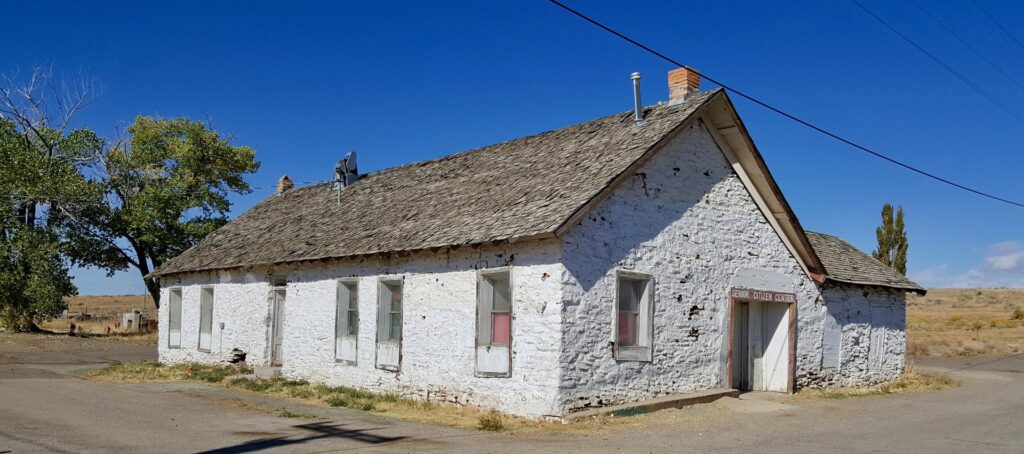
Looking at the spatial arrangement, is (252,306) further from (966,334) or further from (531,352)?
(966,334)

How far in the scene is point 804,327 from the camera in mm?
16641

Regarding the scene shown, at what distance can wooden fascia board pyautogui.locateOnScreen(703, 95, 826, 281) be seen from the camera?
579 inches

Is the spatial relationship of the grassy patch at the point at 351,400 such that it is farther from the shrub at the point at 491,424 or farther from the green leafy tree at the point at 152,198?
the green leafy tree at the point at 152,198

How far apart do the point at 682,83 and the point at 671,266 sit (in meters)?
3.66

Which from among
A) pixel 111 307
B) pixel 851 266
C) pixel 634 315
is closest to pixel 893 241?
pixel 851 266

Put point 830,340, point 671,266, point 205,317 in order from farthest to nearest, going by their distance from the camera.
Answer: point 205,317
point 830,340
point 671,266

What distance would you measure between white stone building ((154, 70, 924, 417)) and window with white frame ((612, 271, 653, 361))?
0.11 ft

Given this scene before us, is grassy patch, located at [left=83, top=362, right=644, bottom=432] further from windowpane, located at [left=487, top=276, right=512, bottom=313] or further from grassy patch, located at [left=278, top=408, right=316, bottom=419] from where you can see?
windowpane, located at [left=487, top=276, right=512, bottom=313]

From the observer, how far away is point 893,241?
1761 inches

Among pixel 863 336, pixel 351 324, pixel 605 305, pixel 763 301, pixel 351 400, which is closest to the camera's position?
pixel 605 305

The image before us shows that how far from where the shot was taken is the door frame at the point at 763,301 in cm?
1466

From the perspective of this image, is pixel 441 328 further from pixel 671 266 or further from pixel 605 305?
pixel 671 266

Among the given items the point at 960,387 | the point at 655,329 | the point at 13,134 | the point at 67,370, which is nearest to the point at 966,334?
the point at 960,387

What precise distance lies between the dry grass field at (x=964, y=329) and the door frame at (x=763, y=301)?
14.9 m
